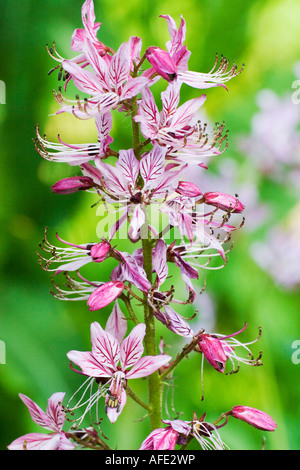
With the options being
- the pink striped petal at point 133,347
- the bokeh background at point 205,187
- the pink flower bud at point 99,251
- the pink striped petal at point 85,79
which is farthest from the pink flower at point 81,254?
the bokeh background at point 205,187

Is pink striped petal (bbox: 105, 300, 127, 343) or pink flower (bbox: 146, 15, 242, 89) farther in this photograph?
pink striped petal (bbox: 105, 300, 127, 343)

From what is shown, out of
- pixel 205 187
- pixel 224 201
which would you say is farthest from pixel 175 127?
pixel 205 187

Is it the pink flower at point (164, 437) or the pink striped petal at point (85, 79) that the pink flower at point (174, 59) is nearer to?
the pink striped petal at point (85, 79)

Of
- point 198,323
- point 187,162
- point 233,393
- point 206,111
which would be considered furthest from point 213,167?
point 187,162

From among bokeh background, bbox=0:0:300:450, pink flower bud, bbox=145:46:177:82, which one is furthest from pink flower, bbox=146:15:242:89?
bokeh background, bbox=0:0:300:450

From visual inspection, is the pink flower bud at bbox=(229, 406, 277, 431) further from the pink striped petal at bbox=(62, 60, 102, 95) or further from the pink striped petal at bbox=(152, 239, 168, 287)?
the pink striped petal at bbox=(62, 60, 102, 95)
